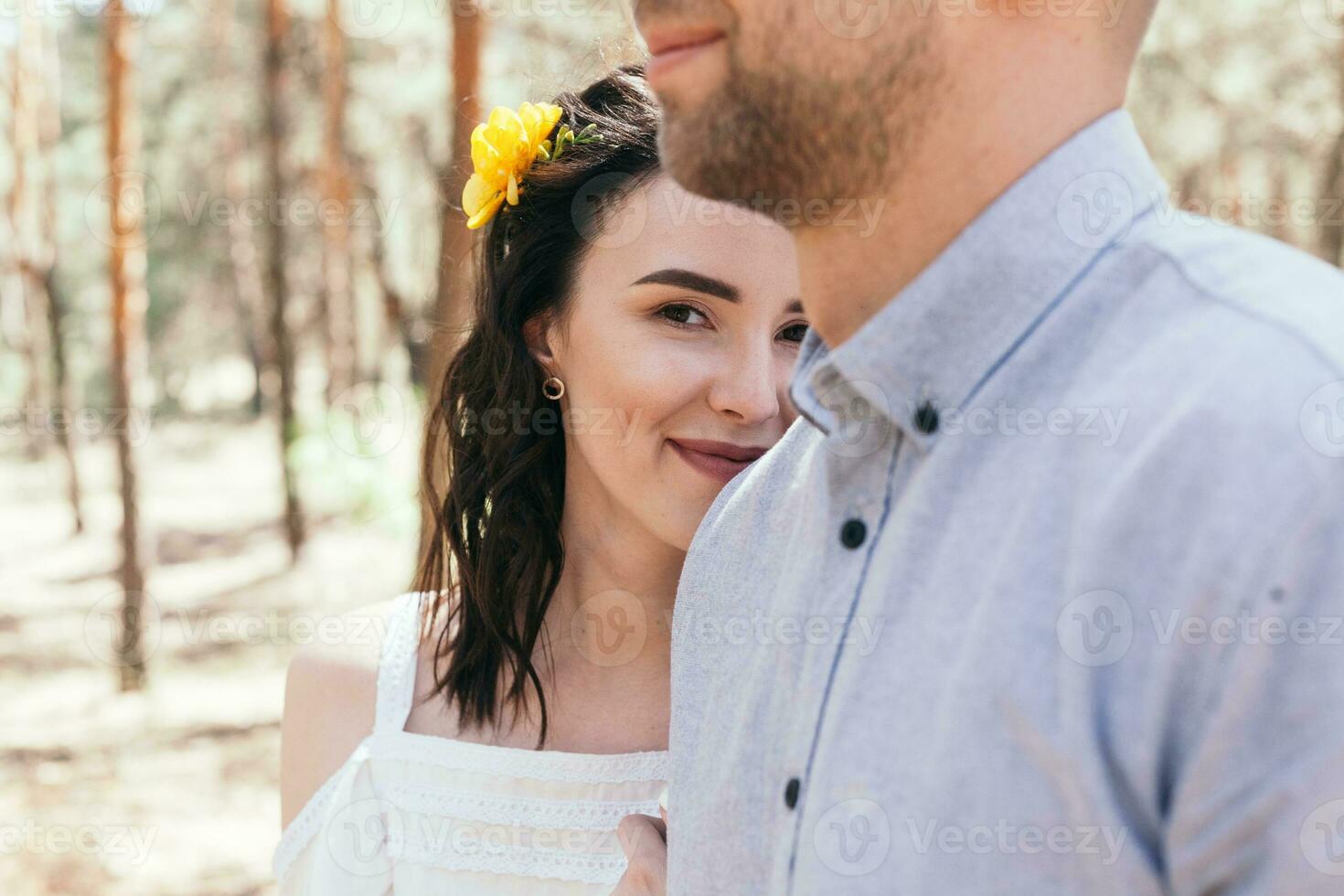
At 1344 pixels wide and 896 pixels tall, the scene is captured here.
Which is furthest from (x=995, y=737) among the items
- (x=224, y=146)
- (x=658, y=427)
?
(x=224, y=146)

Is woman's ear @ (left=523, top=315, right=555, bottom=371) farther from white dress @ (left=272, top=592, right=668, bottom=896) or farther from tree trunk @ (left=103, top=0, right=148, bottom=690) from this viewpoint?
tree trunk @ (left=103, top=0, right=148, bottom=690)

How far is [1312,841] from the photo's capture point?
0.81 meters

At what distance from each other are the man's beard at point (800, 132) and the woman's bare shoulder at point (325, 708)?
5.50 ft

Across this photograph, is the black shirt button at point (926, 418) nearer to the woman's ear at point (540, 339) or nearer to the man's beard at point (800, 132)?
the man's beard at point (800, 132)

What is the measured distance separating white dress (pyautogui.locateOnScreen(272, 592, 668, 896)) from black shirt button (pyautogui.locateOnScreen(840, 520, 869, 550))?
1.33 metres

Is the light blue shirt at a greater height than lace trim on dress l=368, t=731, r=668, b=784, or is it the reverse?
the light blue shirt

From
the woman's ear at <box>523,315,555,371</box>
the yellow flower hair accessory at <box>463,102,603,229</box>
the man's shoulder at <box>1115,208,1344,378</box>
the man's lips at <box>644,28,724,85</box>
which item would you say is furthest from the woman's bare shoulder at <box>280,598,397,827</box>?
the man's shoulder at <box>1115,208,1344,378</box>

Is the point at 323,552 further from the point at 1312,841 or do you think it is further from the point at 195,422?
the point at 195,422

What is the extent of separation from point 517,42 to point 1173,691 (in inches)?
482

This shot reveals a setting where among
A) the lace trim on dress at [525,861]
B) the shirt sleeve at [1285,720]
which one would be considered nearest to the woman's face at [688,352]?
the lace trim on dress at [525,861]

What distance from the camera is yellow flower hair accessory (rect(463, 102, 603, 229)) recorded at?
2.51m

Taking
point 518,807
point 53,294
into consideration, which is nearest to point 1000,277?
point 518,807

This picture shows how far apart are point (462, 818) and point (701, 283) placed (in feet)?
3.72

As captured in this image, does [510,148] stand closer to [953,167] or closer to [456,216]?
[953,167]
